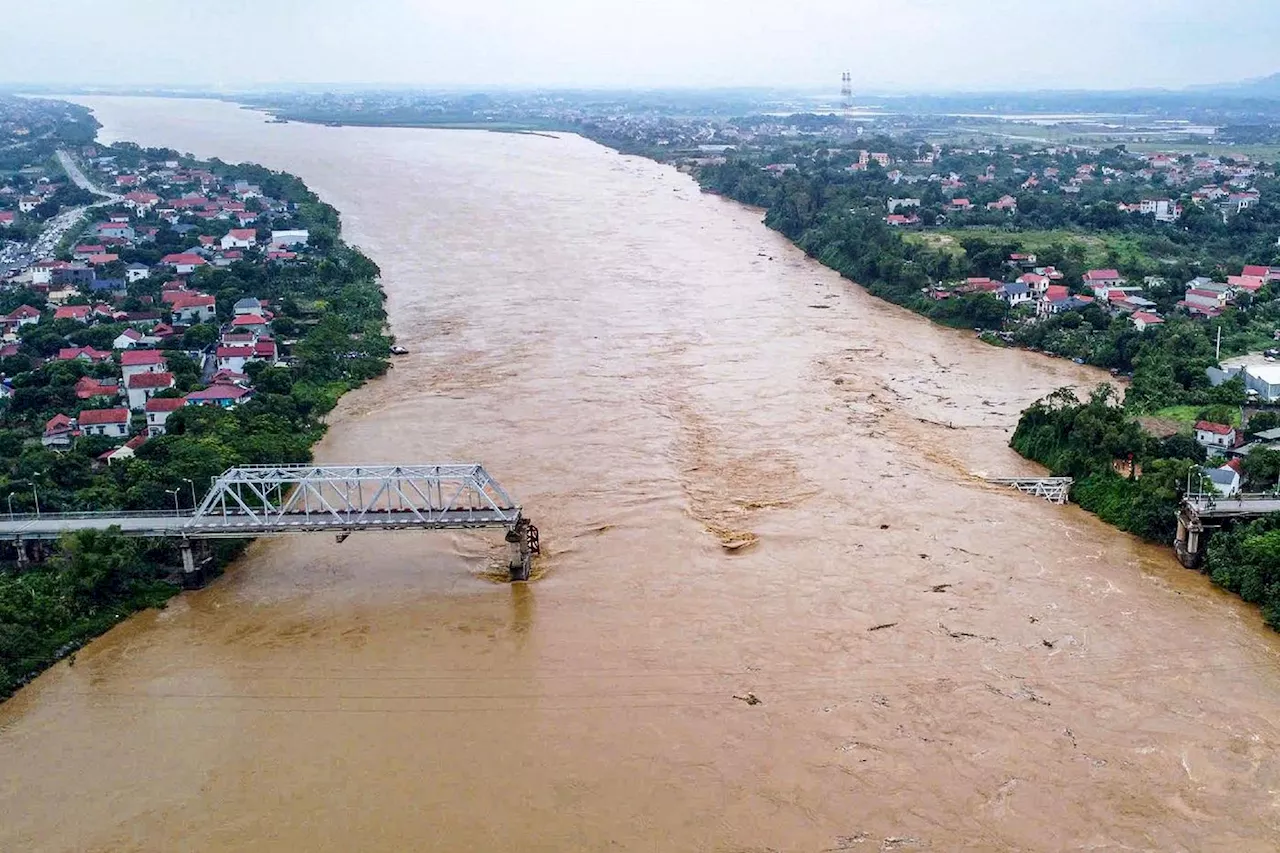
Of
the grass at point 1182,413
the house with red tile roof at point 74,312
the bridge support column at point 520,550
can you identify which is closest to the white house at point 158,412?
the bridge support column at point 520,550

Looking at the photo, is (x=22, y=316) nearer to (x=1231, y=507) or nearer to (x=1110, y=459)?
(x=1110, y=459)

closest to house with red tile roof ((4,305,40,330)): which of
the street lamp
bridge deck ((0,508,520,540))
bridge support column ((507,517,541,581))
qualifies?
the street lamp

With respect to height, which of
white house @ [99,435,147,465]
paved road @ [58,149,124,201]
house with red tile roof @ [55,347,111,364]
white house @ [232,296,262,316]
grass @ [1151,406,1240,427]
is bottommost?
white house @ [99,435,147,465]

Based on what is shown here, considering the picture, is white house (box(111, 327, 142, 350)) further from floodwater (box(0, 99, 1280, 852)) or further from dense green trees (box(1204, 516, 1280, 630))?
dense green trees (box(1204, 516, 1280, 630))

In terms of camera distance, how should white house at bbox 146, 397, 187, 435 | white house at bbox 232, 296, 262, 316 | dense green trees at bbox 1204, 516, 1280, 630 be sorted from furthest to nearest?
white house at bbox 232, 296, 262, 316, white house at bbox 146, 397, 187, 435, dense green trees at bbox 1204, 516, 1280, 630

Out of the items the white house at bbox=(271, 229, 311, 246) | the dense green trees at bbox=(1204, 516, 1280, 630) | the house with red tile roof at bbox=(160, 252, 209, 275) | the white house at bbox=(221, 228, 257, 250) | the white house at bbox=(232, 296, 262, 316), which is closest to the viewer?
the dense green trees at bbox=(1204, 516, 1280, 630)

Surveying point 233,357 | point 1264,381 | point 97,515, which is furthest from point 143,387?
point 1264,381

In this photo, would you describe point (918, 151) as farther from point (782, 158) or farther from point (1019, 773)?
point (1019, 773)
